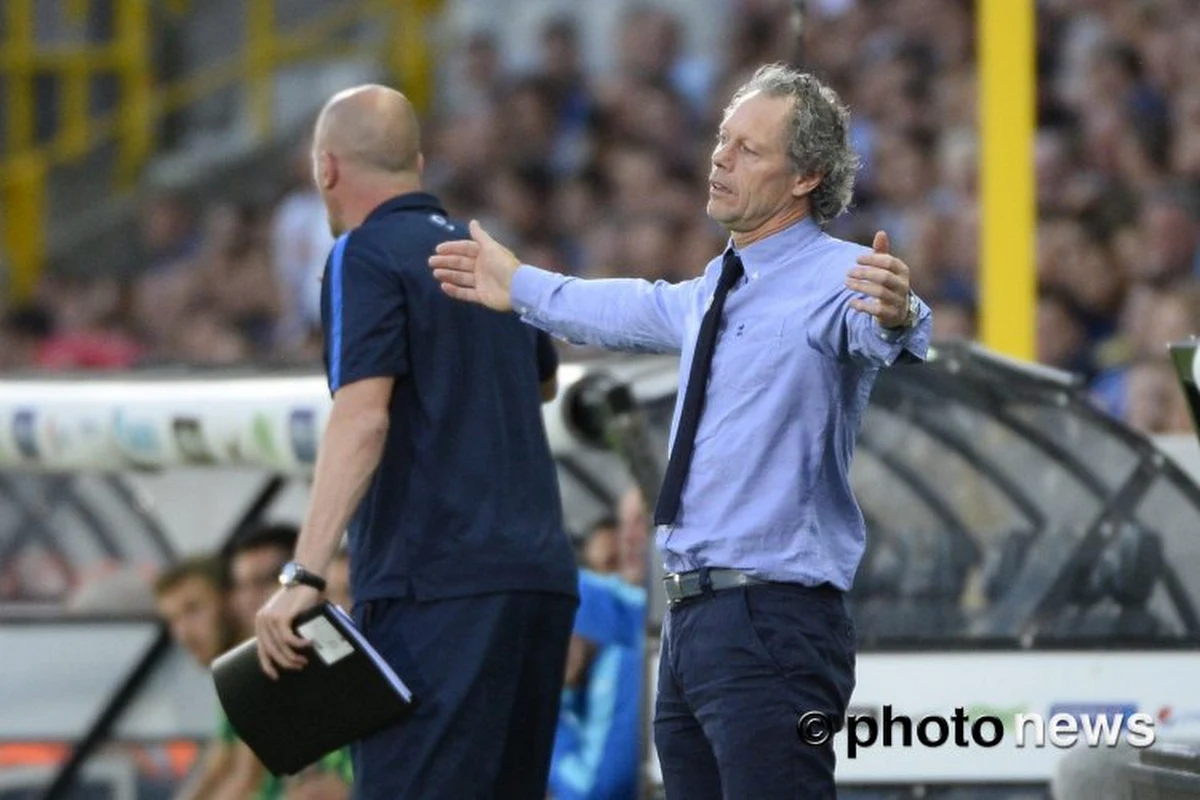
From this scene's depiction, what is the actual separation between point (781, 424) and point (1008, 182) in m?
3.98

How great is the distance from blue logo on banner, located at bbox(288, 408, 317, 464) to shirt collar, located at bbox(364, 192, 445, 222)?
1877mm

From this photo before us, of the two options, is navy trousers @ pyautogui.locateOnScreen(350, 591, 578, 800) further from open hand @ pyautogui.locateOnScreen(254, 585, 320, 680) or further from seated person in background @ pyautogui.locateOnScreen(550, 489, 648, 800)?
seated person in background @ pyautogui.locateOnScreen(550, 489, 648, 800)

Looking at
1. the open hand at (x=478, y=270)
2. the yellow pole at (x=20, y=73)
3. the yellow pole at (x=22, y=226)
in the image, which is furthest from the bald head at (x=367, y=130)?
the yellow pole at (x=20, y=73)

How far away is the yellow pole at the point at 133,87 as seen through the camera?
18047 mm

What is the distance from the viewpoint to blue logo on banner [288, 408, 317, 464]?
743 centimetres

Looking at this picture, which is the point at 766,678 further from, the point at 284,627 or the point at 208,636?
the point at 208,636

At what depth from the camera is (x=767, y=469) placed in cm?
455

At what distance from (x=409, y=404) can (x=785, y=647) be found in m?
1.22

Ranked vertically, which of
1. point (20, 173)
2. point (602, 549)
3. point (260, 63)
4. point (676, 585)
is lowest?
point (602, 549)

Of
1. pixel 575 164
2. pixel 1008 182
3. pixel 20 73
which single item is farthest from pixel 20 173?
pixel 1008 182

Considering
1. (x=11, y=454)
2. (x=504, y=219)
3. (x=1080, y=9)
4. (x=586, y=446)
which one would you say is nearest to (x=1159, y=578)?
(x=586, y=446)

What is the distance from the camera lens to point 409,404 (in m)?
5.46

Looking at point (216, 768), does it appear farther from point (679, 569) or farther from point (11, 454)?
point (679, 569)

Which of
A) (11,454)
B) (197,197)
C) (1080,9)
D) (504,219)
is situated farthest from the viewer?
(197,197)
